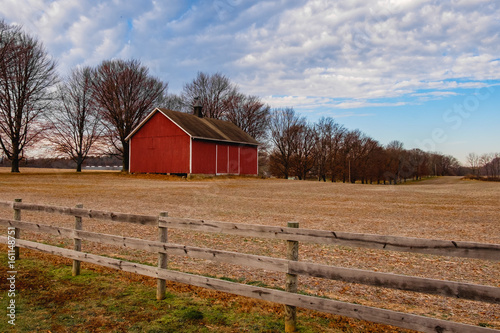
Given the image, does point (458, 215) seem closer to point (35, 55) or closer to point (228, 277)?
point (228, 277)

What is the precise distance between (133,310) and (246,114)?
6003cm

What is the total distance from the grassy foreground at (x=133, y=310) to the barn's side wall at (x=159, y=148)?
1139 inches

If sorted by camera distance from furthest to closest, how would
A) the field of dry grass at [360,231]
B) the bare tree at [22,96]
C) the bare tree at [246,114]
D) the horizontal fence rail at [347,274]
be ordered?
1. the bare tree at [246,114]
2. the bare tree at [22,96]
3. the field of dry grass at [360,231]
4. the horizontal fence rail at [347,274]

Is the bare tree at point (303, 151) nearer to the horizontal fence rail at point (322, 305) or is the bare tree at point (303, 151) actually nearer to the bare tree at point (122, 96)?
the bare tree at point (122, 96)

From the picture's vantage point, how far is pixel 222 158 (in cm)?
3884

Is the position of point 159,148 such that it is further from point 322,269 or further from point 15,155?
point 322,269

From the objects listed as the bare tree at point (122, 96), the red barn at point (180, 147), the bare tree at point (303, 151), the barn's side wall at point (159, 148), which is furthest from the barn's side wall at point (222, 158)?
the bare tree at point (303, 151)

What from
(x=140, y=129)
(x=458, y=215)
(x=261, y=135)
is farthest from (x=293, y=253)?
(x=261, y=135)

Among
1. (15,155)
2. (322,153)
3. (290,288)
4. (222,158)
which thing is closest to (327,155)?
(322,153)

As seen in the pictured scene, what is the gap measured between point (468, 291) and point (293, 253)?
6.07 ft

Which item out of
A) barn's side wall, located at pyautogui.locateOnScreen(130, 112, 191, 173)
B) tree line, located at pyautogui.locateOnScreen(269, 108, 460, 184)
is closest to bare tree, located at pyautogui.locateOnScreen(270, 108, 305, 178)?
tree line, located at pyautogui.locateOnScreen(269, 108, 460, 184)

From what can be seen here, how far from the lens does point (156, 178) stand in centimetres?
3547

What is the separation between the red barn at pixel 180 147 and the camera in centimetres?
3491

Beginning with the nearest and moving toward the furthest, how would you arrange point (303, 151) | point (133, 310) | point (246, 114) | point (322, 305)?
point (322, 305), point (133, 310), point (246, 114), point (303, 151)
